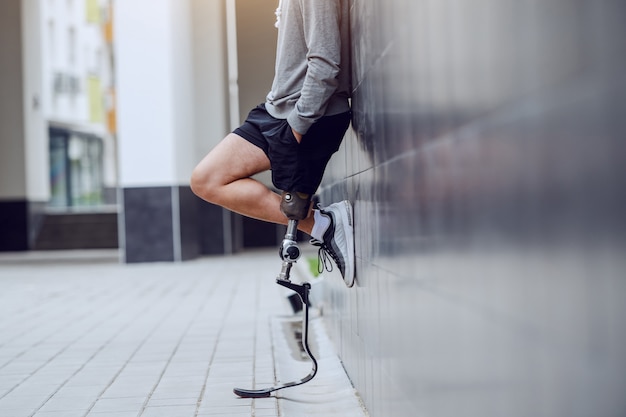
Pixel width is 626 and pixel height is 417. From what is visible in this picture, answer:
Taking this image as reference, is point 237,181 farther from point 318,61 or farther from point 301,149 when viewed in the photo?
point 318,61

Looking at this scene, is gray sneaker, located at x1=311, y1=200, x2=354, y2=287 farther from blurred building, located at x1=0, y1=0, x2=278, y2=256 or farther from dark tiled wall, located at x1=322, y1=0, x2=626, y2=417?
blurred building, located at x1=0, y1=0, x2=278, y2=256

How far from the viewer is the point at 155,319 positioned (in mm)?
6277

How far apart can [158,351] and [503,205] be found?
3766 mm

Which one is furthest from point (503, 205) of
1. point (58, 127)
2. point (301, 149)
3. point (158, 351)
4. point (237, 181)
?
point (58, 127)

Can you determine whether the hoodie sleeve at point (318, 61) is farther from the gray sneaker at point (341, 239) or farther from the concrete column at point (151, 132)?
the concrete column at point (151, 132)

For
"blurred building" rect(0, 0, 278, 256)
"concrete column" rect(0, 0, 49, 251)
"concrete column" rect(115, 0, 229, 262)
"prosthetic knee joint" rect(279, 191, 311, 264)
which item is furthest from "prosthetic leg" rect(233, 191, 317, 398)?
"concrete column" rect(0, 0, 49, 251)

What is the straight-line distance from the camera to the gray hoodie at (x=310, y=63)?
3.25m

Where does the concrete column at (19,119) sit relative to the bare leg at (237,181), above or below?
above

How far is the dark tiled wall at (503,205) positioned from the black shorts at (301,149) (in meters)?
0.75

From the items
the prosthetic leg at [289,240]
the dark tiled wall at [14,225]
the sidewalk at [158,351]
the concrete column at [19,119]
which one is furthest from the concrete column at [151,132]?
the prosthetic leg at [289,240]

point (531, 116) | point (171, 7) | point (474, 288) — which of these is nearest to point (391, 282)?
point (474, 288)

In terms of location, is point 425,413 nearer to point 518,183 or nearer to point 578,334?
point 518,183

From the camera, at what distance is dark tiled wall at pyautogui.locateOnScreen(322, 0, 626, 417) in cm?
100

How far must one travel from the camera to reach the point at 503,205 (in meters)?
1.39
